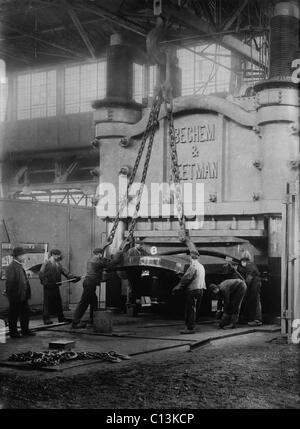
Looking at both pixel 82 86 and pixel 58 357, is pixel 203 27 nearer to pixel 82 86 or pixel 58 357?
pixel 82 86

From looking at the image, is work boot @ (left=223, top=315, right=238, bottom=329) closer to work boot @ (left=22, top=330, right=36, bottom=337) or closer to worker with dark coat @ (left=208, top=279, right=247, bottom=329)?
worker with dark coat @ (left=208, top=279, right=247, bottom=329)

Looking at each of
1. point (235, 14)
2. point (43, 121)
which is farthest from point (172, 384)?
point (43, 121)

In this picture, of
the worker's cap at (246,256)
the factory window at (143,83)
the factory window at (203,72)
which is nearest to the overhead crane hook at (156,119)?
the worker's cap at (246,256)

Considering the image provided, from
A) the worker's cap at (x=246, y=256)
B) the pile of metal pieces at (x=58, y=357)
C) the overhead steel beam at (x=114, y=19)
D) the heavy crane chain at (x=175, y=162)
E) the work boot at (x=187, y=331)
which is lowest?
the work boot at (x=187, y=331)

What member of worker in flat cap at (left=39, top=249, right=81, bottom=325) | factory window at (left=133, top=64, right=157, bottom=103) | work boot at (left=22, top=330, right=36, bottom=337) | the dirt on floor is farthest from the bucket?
factory window at (left=133, top=64, right=157, bottom=103)

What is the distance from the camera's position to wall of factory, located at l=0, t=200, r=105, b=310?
48.2 feet

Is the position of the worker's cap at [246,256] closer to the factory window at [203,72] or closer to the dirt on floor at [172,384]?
the dirt on floor at [172,384]

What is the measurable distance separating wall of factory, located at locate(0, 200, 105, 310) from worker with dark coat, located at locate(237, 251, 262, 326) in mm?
5166

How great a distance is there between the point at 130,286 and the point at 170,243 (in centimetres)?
140

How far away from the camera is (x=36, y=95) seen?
23.8m

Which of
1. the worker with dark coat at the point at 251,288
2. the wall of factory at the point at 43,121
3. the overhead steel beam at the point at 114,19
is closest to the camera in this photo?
the worker with dark coat at the point at 251,288

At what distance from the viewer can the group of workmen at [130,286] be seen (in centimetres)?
1071

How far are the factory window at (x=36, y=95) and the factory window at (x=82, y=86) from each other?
0.73 metres

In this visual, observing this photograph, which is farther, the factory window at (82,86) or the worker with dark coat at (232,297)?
the factory window at (82,86)
